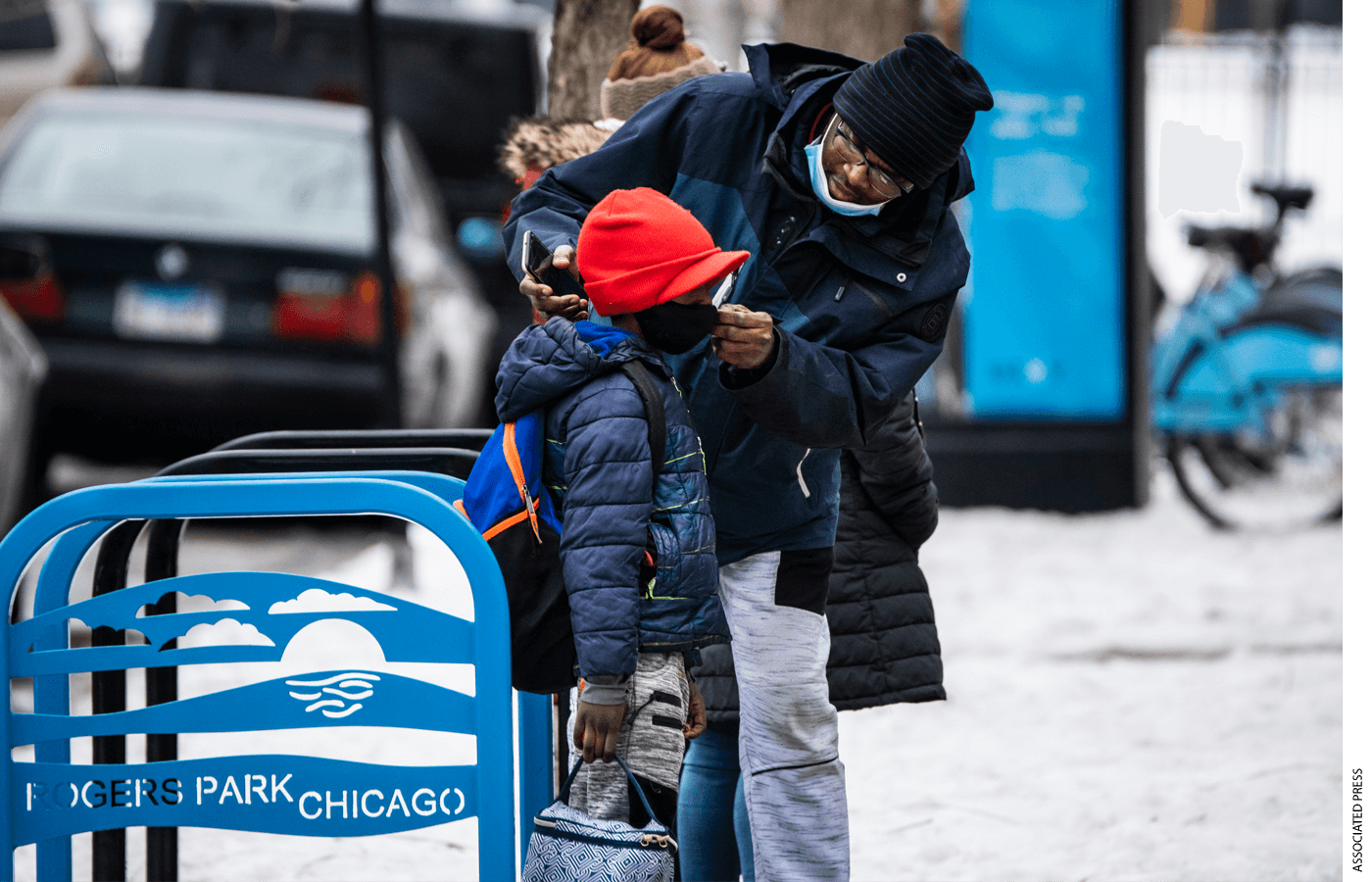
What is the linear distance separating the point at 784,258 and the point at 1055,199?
7.01 m

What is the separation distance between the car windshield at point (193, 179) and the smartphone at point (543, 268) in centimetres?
476

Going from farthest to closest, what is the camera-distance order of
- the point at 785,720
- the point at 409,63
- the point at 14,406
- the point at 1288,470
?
the point at 409,63 → the point at 1288,470 → the point at 14,406 → the point at 785,720

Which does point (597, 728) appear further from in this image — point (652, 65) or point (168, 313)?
point (168, 313)

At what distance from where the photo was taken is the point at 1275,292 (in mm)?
8906

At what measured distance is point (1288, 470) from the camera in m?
8.88

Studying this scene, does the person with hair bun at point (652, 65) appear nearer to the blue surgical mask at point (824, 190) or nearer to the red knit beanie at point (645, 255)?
the blue surgical mask at point (824, 190)

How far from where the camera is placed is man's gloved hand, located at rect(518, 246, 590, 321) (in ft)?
8.01

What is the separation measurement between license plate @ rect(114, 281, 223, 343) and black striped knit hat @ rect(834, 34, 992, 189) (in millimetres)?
5143

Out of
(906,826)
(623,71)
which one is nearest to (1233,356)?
(906,826)

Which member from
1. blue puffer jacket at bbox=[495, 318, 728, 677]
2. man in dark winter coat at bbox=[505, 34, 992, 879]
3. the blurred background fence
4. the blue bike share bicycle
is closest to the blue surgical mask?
man in dark winter coat at bbox=[505, 34, 992, 879]

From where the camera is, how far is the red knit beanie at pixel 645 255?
2328mm

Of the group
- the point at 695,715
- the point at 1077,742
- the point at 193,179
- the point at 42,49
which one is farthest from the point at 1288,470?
the point at 42,49

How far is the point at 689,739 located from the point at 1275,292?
684 centimetres

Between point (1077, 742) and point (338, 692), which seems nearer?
point (338, 692)
